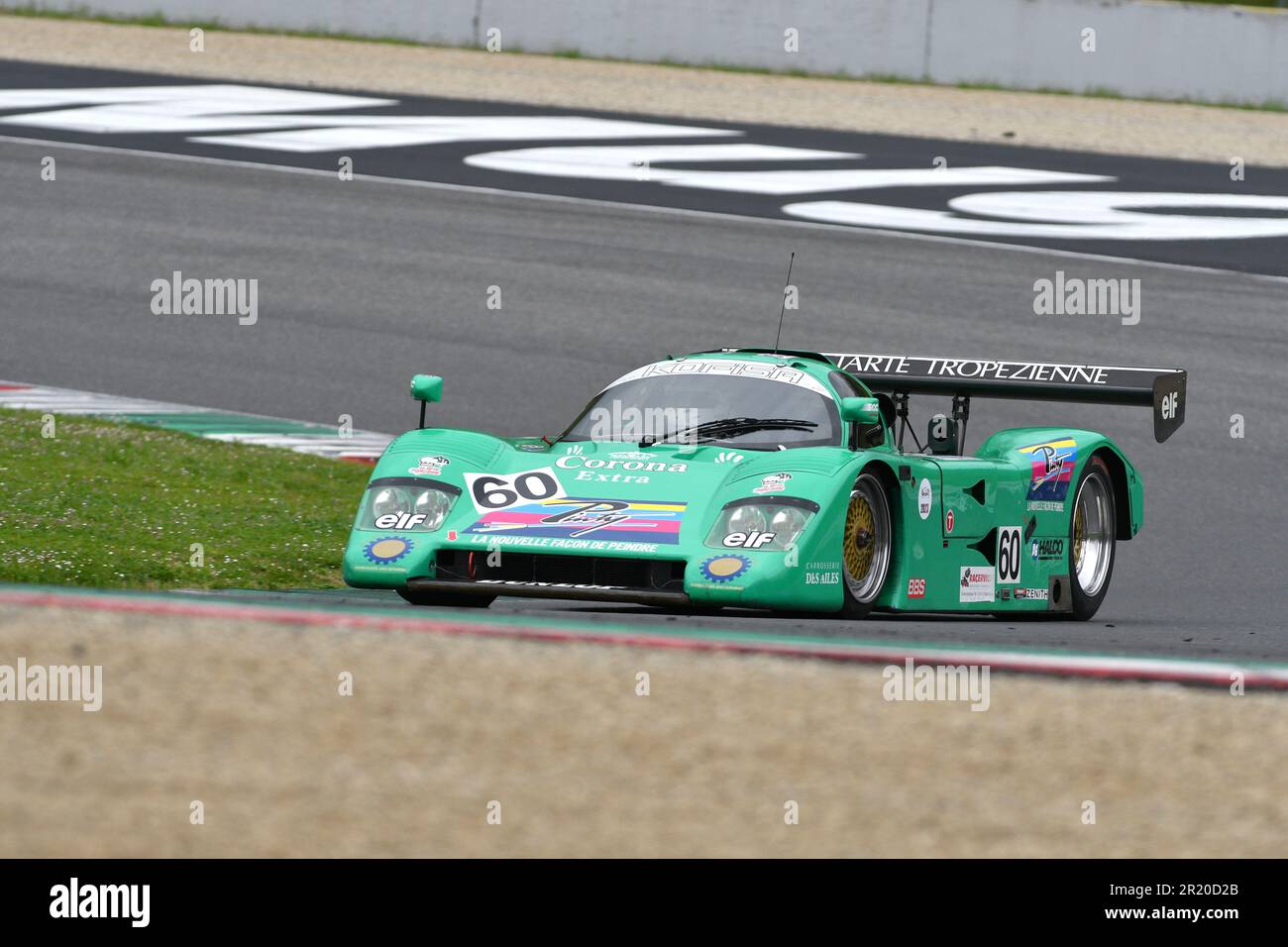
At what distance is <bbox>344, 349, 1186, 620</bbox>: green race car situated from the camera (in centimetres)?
870

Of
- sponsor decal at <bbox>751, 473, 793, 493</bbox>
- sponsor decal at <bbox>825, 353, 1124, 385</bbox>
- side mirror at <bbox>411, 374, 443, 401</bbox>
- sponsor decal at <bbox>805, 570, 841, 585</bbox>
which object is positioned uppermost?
sponsor decal at <bbox>825, 353, 1124, 385</bbox>

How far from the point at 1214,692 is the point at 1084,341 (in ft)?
34.2

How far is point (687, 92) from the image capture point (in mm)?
27234

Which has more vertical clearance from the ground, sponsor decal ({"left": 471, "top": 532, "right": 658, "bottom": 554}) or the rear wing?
the rear wing

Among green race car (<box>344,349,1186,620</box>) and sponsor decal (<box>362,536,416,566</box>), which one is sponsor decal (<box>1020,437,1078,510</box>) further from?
sponsor decal (<box>362,536,416,566</box>)

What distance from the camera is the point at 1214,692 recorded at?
7.28 m

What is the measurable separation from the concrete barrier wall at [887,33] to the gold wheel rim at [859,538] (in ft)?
60.6

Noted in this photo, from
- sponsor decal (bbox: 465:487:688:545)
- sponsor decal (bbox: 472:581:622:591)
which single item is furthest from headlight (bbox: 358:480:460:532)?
sponsor decal (bbox: 472:581:622:591)

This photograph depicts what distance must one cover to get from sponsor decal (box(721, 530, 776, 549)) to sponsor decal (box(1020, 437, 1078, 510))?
2310 millimetres

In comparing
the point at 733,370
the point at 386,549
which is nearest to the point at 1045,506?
the point at 733,370

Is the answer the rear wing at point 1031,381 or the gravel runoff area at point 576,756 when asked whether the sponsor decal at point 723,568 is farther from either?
the rear wing at point 1031,381

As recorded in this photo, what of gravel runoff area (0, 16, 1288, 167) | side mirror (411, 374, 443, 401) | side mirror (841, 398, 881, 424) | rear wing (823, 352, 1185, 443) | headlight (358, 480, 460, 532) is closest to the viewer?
headlight (358, 480, 460, 532)

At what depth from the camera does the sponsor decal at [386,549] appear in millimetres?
9047
